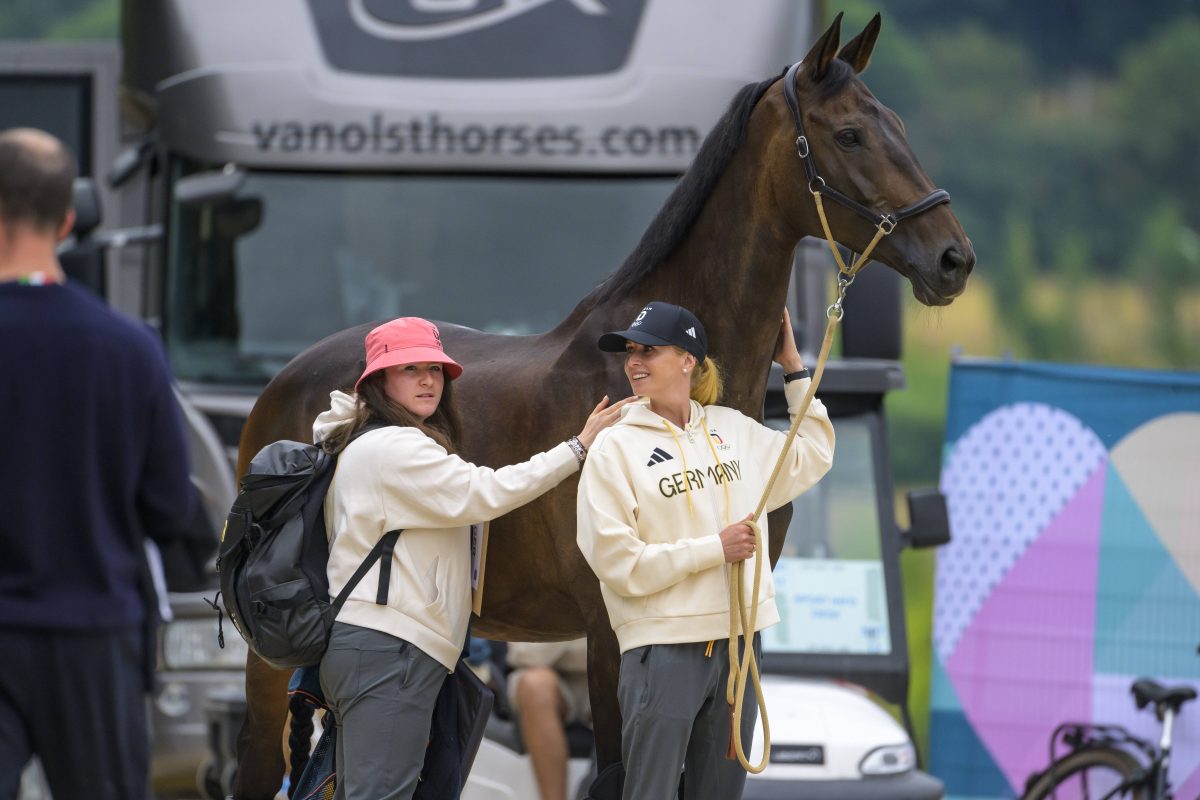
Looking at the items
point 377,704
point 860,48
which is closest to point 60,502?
point 377,704

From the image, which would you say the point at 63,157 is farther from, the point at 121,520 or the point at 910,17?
the point at 910,17

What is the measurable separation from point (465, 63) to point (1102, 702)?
4.01 meters

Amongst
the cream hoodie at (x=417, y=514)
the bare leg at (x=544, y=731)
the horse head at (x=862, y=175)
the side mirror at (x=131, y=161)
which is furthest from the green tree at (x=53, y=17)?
the horse head at (x=862, y=175)

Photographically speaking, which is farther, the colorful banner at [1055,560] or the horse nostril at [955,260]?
the colorful banner at [1055,560]

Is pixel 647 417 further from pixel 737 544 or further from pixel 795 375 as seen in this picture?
pixel 795 375

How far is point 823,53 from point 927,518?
349 cm

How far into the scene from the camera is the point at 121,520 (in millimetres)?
4113

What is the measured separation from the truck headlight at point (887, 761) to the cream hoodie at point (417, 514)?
8.61ft

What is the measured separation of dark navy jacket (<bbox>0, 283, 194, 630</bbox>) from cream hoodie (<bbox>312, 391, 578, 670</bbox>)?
0.73 m

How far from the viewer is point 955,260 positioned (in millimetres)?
4398

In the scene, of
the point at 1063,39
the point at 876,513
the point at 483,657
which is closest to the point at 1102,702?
the point at 876,513

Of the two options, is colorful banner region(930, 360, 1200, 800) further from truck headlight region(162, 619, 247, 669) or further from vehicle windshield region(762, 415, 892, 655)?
truck headlight region(162, 619, 247, 669)

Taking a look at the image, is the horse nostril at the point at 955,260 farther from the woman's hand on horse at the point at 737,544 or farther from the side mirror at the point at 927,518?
the side mirror at the point at 927,518

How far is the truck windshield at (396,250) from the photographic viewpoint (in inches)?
309
